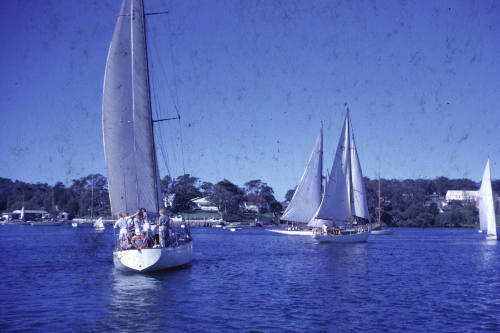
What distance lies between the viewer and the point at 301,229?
8206 centimetres

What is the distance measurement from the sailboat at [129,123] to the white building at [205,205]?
14337 cm

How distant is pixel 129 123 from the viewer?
86.2ft

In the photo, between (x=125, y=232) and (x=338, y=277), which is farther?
(x=338, y=277)

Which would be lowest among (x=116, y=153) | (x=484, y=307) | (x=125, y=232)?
(x=484, y=307)

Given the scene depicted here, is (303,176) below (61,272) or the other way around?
the other way around

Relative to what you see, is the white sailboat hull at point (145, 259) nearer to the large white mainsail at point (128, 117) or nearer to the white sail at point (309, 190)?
the large white mainsail at point (128, 117)

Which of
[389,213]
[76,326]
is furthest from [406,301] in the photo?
[389,213]

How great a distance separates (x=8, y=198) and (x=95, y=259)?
151m

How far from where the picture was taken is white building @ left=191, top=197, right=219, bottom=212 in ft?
561

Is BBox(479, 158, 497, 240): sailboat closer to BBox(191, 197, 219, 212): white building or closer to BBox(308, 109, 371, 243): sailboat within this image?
BBox(308, 109, 371, 243): sailboat

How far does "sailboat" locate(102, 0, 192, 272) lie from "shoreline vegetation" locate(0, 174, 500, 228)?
10588 cm

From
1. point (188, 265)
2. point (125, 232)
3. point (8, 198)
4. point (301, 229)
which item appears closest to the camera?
point (125, 232)

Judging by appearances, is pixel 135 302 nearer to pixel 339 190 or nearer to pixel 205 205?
pixel 339 190

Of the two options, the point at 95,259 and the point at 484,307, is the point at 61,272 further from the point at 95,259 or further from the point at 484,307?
the point at 484,307
